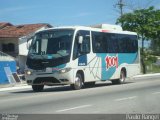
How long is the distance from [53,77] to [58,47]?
1443 mm

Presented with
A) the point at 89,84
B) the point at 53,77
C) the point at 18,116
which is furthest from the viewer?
the point at 89,84

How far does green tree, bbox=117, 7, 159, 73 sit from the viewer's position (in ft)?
167

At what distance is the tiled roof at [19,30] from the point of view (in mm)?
56375

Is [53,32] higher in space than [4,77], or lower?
higher

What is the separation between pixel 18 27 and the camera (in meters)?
62.0

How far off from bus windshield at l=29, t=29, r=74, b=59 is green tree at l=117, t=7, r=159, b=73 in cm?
2854

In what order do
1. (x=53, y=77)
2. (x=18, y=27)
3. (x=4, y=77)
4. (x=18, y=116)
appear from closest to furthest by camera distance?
(x=18, y=116), (x=53, y=77), (x=4, y=77), (x=18, y=27)

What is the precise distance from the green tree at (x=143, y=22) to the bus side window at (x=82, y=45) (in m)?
27.1

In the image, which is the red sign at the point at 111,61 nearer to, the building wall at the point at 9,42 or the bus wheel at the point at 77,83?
the bus wheel at the point at 77,83

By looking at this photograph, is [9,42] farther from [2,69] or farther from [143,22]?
[2,69]

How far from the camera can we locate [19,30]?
59.2m

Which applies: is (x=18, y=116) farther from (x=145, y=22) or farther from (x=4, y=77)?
(x=145, y=22)

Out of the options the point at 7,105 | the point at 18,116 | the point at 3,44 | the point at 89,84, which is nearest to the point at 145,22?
the point at 3,44

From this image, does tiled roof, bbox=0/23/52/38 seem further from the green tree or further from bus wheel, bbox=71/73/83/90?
bus wheel, bbox=71/73/83/90
